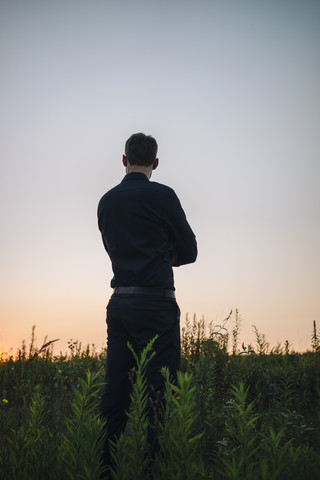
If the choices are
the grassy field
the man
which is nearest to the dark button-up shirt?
the man

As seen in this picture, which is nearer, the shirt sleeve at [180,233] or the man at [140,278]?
the man at [140,278]

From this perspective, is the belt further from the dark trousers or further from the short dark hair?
the short dark hair

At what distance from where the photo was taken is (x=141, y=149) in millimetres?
3385

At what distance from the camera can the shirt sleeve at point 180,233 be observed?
123 inches

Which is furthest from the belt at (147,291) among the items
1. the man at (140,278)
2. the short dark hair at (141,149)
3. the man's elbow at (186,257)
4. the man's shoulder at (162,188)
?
the short dark hair at (141,149)

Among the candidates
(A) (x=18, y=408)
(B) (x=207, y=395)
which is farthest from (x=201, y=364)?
(A) (x=18, y=408)

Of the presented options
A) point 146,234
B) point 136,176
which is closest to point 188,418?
point 146,234

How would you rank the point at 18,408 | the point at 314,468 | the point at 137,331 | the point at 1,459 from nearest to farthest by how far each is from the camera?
the point at 314,468 → the point at 1,459 → the point at 137,331 → the point at 18,408

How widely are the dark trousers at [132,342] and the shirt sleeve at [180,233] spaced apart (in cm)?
42

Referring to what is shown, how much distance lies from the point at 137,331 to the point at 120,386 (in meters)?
0.47

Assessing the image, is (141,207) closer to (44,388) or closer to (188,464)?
(188,464)

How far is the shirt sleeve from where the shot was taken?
123 inches

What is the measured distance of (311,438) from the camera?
12.6 feet

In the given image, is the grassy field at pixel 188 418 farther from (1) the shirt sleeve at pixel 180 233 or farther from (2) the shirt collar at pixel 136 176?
(2) the shirt collar at pixel 136 176
